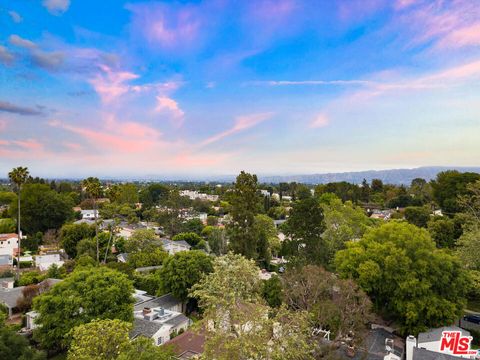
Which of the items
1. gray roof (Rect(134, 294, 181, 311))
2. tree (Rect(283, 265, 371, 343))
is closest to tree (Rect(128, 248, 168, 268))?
gray roof (Rect(134, 294, 181, 311))

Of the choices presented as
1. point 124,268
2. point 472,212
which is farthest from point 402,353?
point 124,268

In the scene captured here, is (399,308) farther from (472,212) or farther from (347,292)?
(472,212)

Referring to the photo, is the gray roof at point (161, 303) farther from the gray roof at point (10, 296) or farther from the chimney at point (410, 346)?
the chimney at point (410, 346)

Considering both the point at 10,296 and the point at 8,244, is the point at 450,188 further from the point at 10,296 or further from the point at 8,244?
the point at 8,244

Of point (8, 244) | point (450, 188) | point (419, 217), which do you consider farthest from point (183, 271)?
point (450, 188)

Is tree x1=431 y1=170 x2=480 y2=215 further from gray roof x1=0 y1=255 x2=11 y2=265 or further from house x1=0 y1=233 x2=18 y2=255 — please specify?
house x1=0 y1=233 x2=18 y2=255

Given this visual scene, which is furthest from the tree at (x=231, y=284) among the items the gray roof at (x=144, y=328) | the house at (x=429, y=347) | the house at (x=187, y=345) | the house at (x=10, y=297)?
the house at (x=10, y=297)
